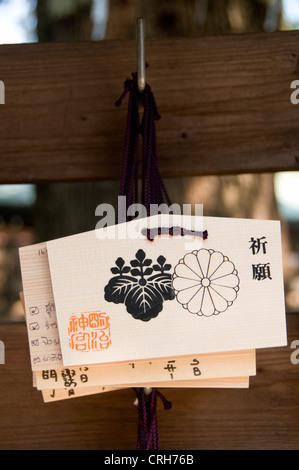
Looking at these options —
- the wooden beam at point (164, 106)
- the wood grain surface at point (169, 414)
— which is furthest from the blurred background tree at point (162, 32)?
the wood grain surface at point (169, 414)

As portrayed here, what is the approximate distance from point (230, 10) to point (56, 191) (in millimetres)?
451

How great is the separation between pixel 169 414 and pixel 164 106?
459 mm

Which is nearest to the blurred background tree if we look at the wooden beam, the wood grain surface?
the wooden beam

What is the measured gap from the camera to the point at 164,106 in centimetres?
73

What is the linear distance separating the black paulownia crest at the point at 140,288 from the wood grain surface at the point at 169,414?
21 centimetres

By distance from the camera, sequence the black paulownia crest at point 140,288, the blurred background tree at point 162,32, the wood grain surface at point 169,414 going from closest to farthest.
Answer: the black paulownia crest at point 140,288 → the wood grain surface at point 169,414 → the blurred background tree at point 162,32

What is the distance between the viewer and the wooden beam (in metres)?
0.72

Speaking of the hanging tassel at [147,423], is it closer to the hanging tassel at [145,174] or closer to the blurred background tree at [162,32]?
the hanging tassel at [145,174]

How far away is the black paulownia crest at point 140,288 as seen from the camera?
1.85ft

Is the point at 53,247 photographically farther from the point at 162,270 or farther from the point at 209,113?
the point at 209,113

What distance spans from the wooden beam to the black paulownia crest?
7.9 inches

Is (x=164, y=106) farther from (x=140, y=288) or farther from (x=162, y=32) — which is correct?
(x=140, y=288)

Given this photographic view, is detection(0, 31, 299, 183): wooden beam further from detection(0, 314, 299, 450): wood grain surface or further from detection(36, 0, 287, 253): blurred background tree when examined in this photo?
detection(0, 314, 299, 450): wood grain surface
